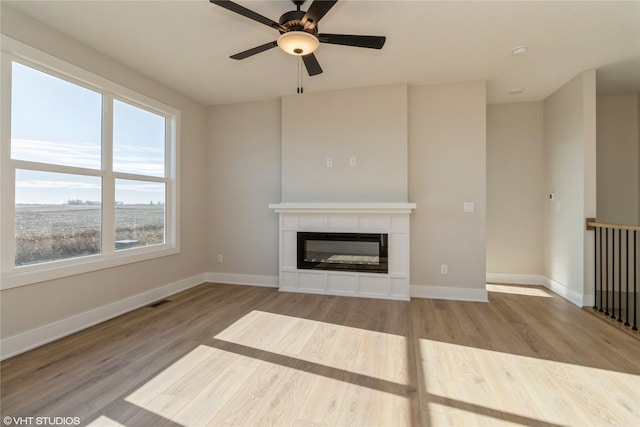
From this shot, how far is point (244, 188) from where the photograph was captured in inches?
180

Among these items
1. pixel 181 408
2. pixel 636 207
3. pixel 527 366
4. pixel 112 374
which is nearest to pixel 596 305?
pixel 636 207

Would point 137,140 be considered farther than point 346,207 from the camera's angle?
No

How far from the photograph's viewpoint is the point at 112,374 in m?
2.04

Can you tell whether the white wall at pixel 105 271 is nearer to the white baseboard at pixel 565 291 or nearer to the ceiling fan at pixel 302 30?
the ceiling fan at pixel 302 30

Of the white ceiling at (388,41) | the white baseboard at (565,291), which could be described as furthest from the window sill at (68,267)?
the white baseboard at (565,291)

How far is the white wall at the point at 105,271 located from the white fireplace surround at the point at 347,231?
1.39 metres

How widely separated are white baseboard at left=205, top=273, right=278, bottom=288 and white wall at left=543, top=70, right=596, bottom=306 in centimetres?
394

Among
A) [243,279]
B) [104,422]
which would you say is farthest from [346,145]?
[104,422]

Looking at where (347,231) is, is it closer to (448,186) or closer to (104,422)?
(448,186)

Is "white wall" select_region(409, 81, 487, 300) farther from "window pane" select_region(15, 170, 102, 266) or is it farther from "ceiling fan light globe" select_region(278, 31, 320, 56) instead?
A: "window pane" select_region(15, 170, 102, 266)

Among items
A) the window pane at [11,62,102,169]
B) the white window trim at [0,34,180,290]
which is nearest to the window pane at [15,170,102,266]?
the white window trim at [0,34,180,290]

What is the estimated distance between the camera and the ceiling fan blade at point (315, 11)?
1810 millimetres

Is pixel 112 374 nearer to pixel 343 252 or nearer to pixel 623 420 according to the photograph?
pixel 343 252

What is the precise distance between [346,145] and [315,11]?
2.19m
